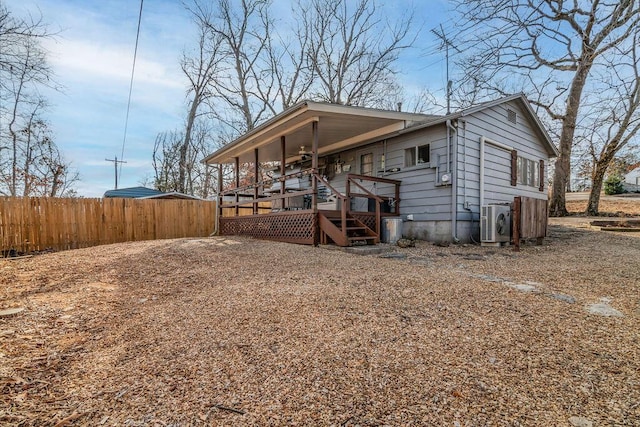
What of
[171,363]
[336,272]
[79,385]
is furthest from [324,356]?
[336,272]

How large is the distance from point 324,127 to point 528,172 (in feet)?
21.4

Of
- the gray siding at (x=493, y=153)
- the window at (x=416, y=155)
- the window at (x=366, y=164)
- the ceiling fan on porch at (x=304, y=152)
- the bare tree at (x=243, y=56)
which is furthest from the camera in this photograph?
the bare tree at (x=243, y=56)

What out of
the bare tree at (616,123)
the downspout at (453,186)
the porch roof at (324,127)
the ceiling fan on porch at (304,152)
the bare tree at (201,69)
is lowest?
the downspout at (453,186)

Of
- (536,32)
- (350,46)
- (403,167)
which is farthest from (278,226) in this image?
(350,46)

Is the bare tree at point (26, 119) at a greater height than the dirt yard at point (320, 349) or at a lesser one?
greater

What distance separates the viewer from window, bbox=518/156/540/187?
9.34m

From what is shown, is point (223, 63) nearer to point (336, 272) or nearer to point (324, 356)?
point (336, 272)

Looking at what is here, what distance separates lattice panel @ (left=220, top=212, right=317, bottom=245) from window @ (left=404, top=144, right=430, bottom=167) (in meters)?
3.14

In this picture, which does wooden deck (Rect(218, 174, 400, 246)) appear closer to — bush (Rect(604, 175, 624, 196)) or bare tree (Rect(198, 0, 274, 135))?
bare tree (Rect(198, 0, 274, 135))

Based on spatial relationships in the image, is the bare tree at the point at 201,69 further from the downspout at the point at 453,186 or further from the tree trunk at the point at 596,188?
the tree trunk at the point at 596,188

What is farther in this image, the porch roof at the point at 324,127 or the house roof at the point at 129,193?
the house roof at the point at 129,193

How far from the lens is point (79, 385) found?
1.65 metres

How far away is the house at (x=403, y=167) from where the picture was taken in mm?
7027

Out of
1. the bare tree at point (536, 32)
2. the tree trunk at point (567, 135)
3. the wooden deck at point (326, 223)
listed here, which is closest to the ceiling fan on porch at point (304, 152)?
the wooden deck at point (326, 223)
